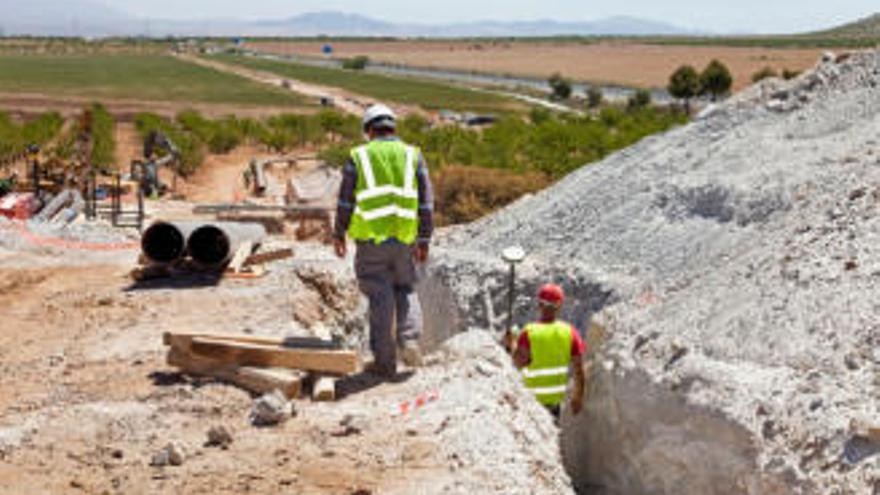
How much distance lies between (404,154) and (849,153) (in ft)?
12.9

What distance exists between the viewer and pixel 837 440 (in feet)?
15.9

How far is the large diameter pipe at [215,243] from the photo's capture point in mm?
10641

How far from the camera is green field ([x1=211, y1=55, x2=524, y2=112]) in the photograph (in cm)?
5688

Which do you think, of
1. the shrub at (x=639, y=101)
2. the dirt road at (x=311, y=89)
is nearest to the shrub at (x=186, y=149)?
the dirt road at (x=311, y=89)

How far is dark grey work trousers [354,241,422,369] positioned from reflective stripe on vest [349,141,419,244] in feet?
0.45

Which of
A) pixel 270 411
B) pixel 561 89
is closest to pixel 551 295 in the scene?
pixel 270 411

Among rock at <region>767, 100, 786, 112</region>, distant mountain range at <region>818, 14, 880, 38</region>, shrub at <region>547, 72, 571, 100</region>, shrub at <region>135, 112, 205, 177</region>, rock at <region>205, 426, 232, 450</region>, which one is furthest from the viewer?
distant mountain range at <region>818, 14, 880, 38</region>

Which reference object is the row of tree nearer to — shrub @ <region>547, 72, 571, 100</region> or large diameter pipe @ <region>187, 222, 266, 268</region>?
shrub @ <region>547, 72, 571, 100</region>

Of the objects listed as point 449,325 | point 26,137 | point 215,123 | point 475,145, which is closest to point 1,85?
point 215,123

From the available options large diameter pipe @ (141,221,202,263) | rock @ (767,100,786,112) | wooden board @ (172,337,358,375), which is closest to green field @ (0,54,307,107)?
large diameter pipe @ (141,221,202,263)

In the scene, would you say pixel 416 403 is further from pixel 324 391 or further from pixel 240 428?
pixel 240 428

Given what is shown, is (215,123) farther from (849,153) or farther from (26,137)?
(849,153)

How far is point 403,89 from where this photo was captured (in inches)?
2721

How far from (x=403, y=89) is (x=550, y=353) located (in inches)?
2520
